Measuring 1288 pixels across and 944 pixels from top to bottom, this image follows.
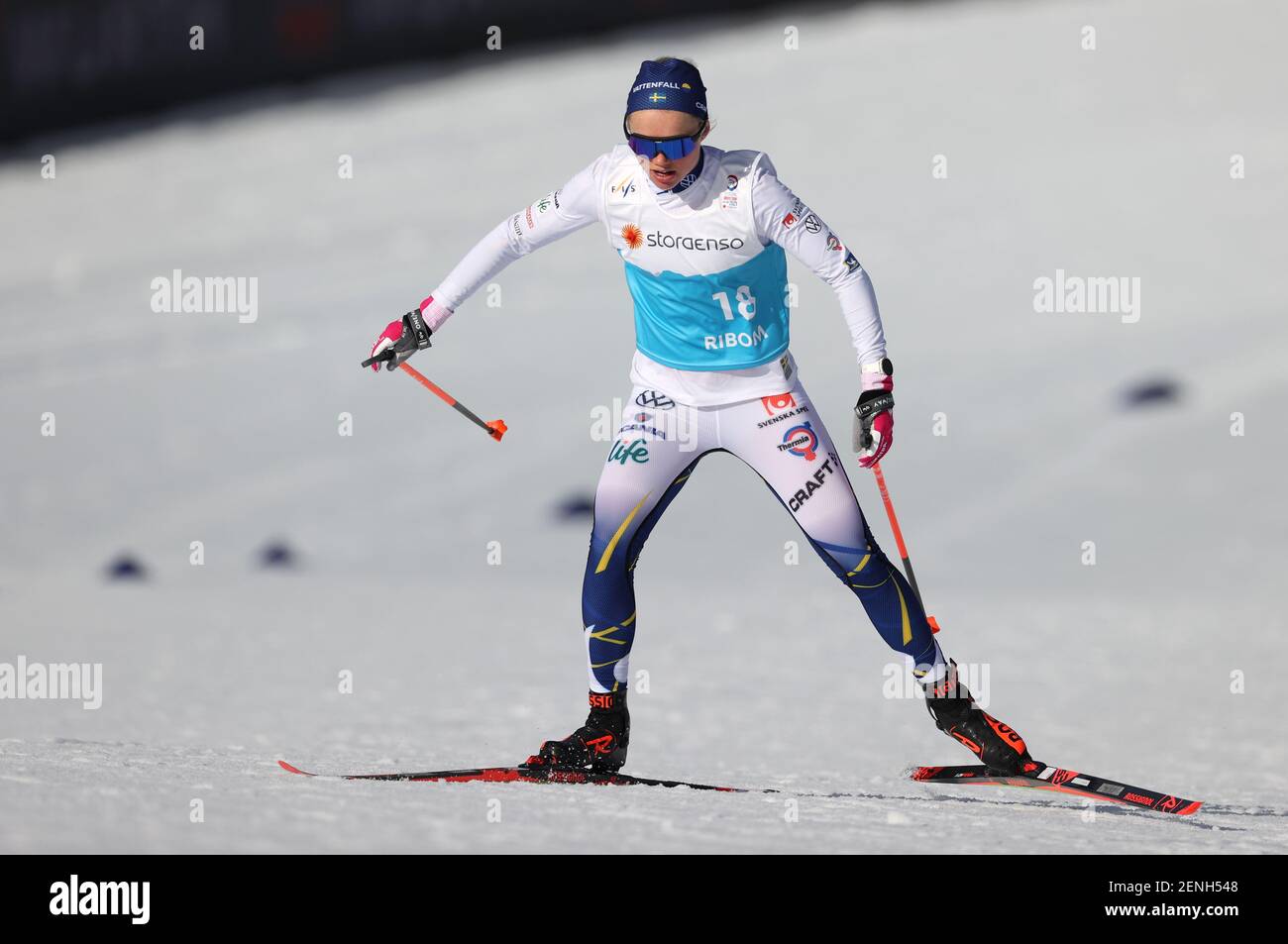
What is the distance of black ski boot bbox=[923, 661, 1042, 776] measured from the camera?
5883 mm

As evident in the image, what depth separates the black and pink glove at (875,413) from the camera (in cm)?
559

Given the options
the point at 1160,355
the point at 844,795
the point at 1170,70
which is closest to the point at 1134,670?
the point at 844,795

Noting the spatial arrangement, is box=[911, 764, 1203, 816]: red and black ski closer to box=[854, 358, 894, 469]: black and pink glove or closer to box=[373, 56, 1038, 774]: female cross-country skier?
box=[373, 56, 1038, 774]: female cross-country skier

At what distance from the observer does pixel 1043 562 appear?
1177 cm

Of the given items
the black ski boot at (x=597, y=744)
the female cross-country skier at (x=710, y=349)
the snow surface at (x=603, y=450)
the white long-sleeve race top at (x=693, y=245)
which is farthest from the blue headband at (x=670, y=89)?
the snow surface at (x=603, y=450)

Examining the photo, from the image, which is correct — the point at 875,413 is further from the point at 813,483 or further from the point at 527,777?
the point at 527,777

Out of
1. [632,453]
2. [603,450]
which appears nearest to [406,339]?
[632,453]

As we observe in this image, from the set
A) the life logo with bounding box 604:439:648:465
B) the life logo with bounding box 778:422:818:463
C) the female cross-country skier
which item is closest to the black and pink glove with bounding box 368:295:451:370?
the female cross-country skier

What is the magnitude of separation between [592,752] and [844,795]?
856 mm

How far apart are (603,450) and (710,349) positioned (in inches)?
345

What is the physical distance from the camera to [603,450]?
14461 millimetres

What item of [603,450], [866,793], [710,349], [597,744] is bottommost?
[866,793]

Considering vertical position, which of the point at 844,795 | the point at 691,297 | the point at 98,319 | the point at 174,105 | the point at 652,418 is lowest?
the point at 844,795

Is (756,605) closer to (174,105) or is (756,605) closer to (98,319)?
(98,319)
